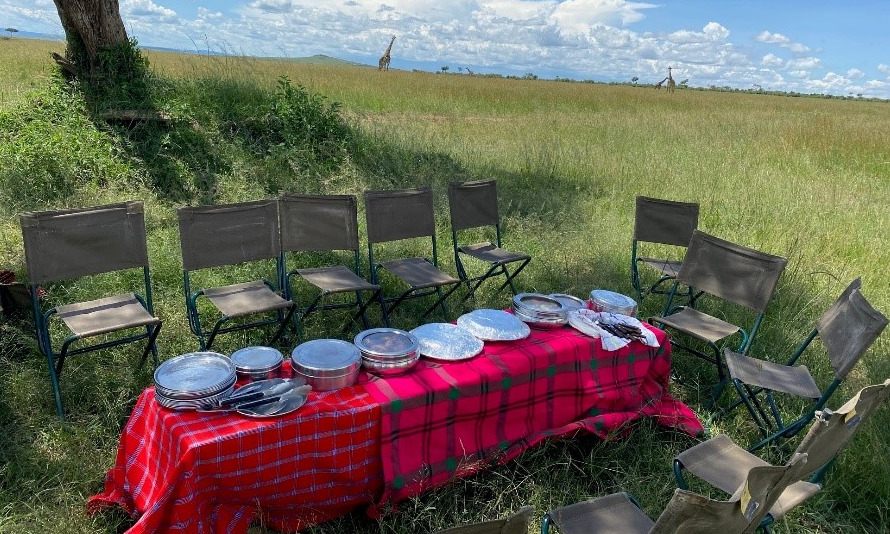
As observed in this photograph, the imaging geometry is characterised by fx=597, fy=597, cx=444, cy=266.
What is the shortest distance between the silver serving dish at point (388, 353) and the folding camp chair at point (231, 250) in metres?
1.13

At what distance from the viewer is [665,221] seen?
4.82 meters

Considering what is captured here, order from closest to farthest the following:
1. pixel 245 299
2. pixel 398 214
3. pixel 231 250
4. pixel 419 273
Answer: pixel 245 299 < pixel 231 250 < pixel 419 273 < pixel 398 214

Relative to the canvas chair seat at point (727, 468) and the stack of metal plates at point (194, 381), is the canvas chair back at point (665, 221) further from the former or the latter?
the stack of metal plates at point (194, 381)

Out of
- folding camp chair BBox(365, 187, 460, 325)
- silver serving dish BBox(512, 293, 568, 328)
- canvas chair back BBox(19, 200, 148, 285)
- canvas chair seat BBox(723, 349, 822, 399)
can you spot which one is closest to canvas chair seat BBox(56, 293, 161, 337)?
canvas chair back BBox(19, 200, 148, 285)

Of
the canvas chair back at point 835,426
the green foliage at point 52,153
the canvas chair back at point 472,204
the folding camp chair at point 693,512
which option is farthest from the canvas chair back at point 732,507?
the green foliage at point 52,153

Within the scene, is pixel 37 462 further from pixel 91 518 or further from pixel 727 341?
pixel 727 341

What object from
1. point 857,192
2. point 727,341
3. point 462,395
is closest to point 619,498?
point 462,395

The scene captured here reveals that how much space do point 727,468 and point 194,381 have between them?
2.19 m

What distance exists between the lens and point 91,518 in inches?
96.6

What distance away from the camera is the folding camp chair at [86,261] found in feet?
10.3

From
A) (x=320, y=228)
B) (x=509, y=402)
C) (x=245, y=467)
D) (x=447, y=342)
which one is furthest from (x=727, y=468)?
(x=320, y=228)

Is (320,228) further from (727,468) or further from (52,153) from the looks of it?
(52,153)

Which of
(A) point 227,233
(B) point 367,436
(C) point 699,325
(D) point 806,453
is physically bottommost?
(C) point 699,325

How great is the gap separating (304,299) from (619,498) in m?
3.06
